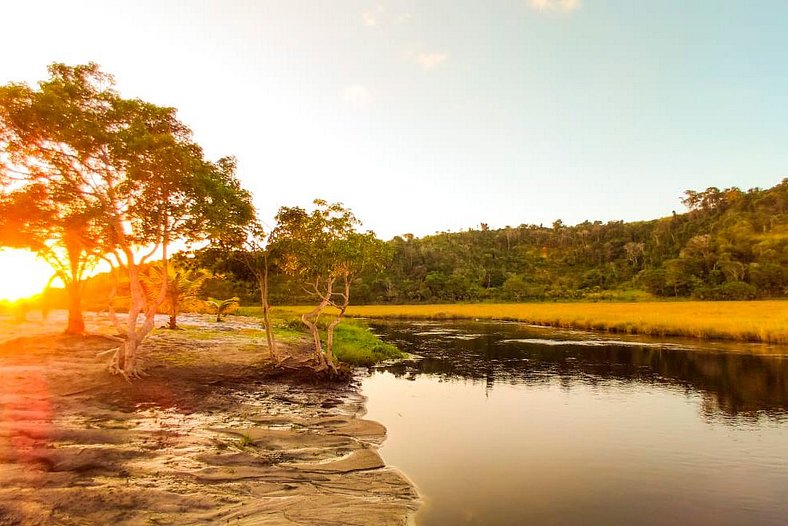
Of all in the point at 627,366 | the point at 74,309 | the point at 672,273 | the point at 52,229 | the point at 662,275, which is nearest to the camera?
the point at 52,229

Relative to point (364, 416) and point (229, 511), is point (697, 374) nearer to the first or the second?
point (364, 416)

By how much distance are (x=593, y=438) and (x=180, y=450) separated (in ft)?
51.1

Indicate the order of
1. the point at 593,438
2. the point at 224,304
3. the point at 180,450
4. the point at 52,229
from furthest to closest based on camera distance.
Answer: the point at 224,304
the point at 52,229
the point at 593,438
the point at 180,450

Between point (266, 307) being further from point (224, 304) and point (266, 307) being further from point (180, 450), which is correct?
point (224, 304)

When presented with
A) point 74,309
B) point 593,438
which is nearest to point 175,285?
point 74,309

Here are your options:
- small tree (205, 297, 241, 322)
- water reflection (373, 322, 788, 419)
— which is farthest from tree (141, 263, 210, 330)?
water reflection (373, 322, 788, 419)

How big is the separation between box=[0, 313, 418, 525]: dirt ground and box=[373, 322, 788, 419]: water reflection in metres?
14.4

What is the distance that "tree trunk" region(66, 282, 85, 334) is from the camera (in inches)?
1215

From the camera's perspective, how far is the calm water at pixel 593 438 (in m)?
11.8

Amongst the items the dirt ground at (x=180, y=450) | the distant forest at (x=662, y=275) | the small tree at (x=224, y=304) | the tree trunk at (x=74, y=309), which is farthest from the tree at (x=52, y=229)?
the distant forest at (x=662, y=275)

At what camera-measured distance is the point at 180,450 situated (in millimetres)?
12906

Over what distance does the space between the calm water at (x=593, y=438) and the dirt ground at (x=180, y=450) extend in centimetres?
196

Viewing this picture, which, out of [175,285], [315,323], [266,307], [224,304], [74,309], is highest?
[175,285]

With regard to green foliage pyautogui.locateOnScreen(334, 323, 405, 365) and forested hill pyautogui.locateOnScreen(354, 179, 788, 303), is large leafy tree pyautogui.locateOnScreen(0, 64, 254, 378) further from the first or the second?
forested hill pyautogui.locateOnScreen(354, 179, 788, 303)
